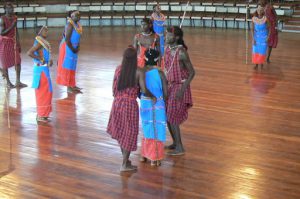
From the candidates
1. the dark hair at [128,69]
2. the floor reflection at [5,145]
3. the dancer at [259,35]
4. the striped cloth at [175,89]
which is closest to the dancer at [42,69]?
the floor reflection at [5,145]

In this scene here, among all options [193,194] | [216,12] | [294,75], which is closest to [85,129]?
[193,194]

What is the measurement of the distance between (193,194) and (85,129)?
2345mm

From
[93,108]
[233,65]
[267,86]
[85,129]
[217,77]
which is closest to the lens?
[85,129]

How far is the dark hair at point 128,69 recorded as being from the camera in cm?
445

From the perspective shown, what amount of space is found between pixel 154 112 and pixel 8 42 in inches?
185

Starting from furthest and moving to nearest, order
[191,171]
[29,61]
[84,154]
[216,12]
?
[216,12], [29,61], [84,154], [191,171]

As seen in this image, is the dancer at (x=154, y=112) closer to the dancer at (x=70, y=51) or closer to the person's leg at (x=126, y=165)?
the person's leg at (x=126, y=165)

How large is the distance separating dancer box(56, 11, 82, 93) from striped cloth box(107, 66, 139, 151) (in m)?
3.44

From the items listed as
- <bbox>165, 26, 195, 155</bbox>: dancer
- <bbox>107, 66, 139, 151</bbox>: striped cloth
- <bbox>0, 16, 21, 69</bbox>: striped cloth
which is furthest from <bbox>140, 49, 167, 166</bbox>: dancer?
<bbox>0, 16, 21, 69</bbox>: striped cloth

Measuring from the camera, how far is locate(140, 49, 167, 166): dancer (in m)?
4.63

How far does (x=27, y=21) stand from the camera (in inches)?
708

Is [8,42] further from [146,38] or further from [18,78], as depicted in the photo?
[146,38]

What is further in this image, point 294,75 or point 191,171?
point 294,75

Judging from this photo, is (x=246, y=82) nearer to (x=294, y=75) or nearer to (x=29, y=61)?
(x=294, y=75)
